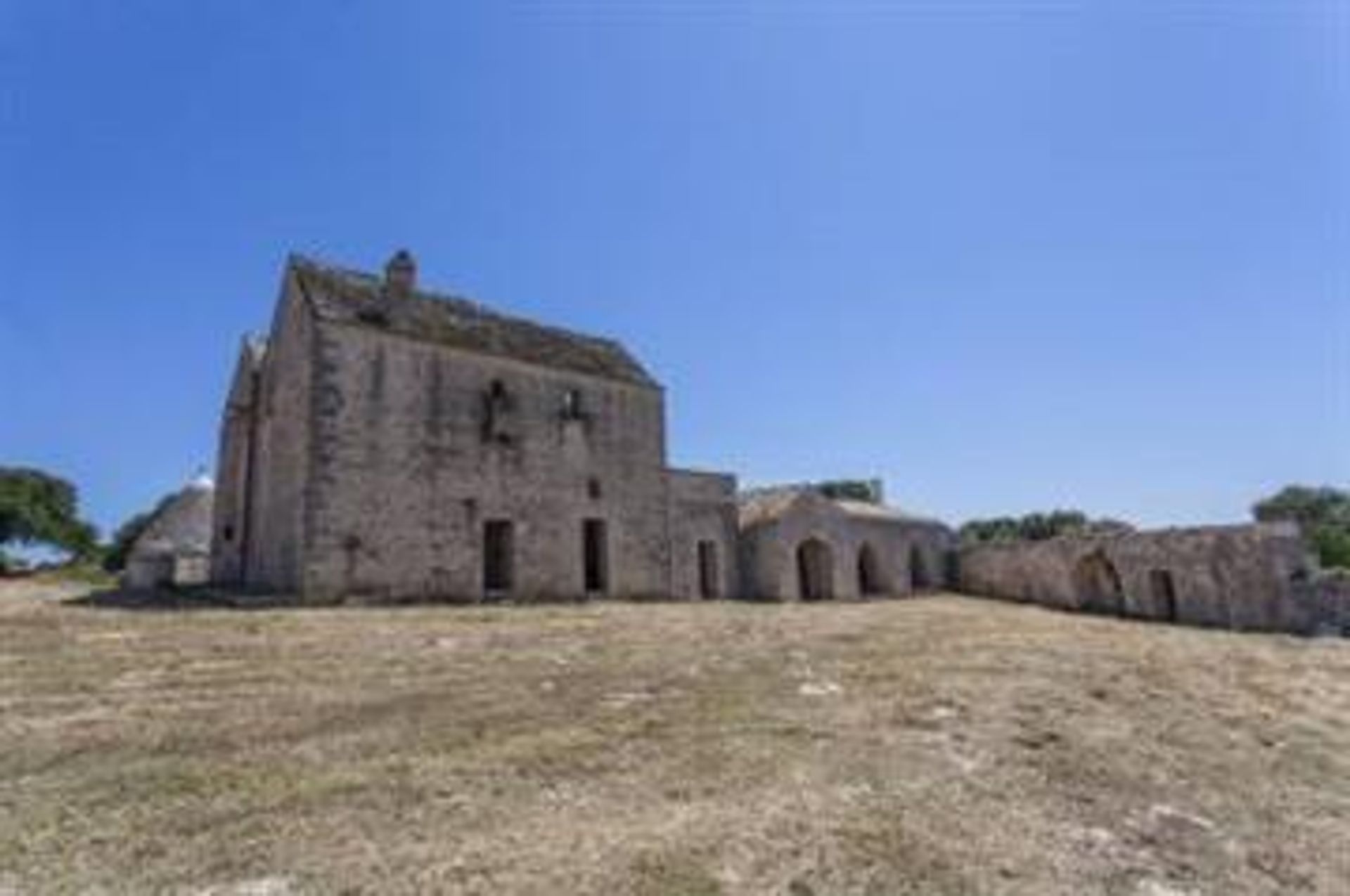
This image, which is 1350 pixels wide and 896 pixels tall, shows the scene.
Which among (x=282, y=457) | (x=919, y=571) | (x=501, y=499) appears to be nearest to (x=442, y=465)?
(x=501, y=499)

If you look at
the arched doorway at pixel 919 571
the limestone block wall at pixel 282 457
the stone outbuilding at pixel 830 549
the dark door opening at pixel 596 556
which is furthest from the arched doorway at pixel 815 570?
the limestone block wall at pixel 282 457

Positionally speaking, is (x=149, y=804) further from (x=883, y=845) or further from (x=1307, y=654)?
(x=1307, y=654)

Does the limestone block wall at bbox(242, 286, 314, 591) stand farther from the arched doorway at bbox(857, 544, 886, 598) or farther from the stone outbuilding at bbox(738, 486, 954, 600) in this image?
the arched doorway at bbox(857, 544, 886, 598)

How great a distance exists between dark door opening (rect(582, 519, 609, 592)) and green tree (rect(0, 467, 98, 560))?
1459 inches

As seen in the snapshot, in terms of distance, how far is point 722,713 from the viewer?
8266 millimetres

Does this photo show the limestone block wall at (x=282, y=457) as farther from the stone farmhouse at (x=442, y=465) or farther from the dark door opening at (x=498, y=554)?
the dark door opening at (x=498, y=554)

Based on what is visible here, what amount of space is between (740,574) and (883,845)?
2195 centimetres

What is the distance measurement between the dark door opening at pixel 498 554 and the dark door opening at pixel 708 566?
737 cm

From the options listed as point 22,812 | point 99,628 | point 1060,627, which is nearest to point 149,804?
point 22,812

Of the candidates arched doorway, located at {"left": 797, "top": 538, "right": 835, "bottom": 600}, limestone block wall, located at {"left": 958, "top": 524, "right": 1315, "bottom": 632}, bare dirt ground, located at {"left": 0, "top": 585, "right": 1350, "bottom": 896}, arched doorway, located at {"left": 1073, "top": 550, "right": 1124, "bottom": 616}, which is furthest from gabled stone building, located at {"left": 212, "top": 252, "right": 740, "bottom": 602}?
arched doorway, located at {"left": 1073, "top": 550, "right": 1124, "bottom": 616}

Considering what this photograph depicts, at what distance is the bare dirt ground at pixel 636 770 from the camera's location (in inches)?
189

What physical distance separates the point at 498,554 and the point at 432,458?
295cm

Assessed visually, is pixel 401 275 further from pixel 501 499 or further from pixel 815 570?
pixel 815 570

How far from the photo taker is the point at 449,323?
20.9m
